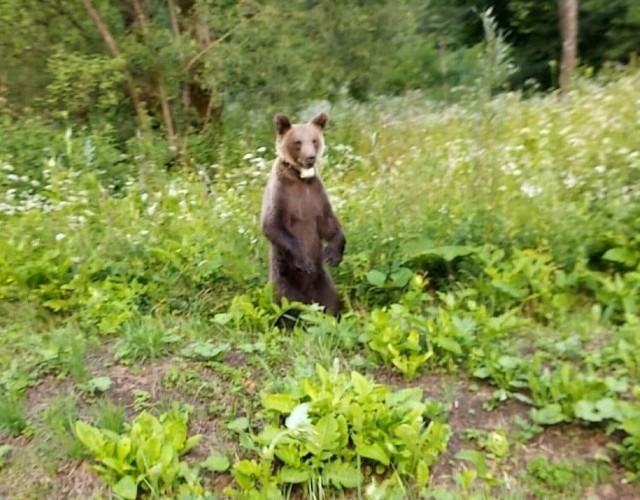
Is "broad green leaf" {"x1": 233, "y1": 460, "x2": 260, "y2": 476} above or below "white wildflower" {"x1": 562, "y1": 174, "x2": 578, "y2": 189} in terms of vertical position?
below

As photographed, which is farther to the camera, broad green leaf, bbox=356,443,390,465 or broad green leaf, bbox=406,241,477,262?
broad green leaf, bbox=406,241,477,262

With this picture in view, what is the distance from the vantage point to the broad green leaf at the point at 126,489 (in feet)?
10.8

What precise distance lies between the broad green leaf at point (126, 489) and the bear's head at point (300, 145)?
7.84 ft

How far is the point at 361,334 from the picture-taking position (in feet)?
14.7

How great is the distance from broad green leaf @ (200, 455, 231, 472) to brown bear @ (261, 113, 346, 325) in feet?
5.67

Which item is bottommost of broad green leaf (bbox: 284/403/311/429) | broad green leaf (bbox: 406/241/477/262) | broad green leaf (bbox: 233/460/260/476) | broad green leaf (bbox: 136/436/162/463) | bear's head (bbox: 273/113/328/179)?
broad green leaf (bbox: 233/460/260/476)

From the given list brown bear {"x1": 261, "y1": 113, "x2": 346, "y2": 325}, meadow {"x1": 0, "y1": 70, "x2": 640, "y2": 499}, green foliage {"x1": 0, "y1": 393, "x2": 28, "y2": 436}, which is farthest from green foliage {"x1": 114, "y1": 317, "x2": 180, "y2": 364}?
brown bear {"x1": 261, "y1": 113, "x2": 346, "y2": 325}

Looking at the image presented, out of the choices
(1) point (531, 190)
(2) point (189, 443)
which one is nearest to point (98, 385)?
(2) point (189, 443)

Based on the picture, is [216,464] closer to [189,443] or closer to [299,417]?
[189,443]

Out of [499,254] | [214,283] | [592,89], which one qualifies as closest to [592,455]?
[499,254]


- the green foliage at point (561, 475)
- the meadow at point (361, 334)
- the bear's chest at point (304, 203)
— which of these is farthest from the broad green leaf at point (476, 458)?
the bear's chest at point (304, 203)

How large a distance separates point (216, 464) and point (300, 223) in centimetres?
201

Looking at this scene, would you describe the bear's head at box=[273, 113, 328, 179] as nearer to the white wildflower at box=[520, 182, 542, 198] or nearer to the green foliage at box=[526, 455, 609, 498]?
the white wildflower at box=[520, 182, 542, 198]

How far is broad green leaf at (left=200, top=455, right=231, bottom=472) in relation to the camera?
3502 millimetres
